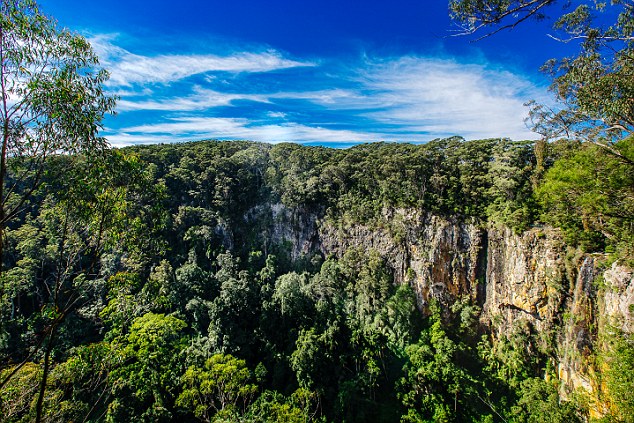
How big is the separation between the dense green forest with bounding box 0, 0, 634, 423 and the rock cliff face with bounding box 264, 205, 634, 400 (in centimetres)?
24

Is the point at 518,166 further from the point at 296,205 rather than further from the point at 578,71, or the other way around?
the point at 296,205

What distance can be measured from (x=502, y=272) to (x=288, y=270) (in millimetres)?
18461

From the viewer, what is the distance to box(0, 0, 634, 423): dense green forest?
18.5 feet

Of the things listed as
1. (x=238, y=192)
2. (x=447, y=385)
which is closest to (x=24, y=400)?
(x=447, y=385)

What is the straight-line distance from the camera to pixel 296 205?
102 feet

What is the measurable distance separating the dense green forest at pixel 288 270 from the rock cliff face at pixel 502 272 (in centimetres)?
24

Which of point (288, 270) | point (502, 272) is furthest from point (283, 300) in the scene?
point (502, 272)

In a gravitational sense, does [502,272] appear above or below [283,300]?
above

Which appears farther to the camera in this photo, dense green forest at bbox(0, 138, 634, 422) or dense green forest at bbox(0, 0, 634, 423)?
dense green forest at bbox(0, 138, 634, 422)

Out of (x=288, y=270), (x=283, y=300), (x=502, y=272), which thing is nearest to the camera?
(x=502, y=272)

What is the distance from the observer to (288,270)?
30078 mm

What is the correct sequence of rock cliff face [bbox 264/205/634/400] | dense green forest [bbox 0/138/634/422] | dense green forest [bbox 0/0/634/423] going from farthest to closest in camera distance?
rock cliff face [bbox 264/205/634/400], dense green forest [bbox 0/138/634/422], dense green forest [bbox 0/0/634/423]

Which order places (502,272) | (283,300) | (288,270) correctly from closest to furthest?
(502,272), (283,300), (288,270)

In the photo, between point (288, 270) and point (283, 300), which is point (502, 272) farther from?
point (288, 270)
